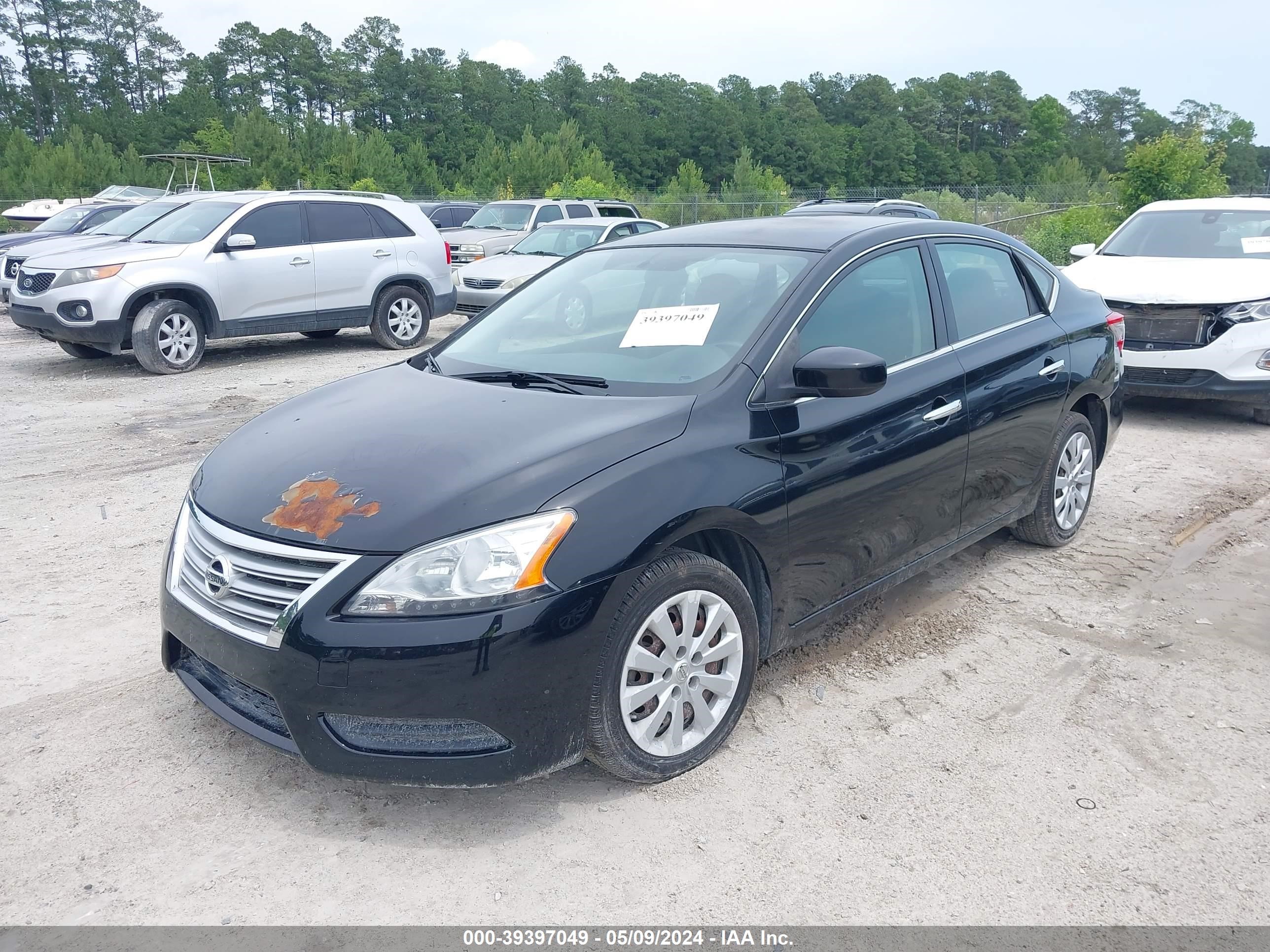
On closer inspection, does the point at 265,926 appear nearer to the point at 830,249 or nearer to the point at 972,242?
the point at 830,249

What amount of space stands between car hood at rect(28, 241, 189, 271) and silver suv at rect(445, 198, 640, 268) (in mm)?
6838

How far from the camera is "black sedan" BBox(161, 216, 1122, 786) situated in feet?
9.37

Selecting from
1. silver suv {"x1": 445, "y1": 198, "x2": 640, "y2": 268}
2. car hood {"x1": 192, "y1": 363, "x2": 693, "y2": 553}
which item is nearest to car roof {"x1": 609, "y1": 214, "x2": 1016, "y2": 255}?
car hood {"x1": 192, "y1": 363, "x2": 693, "y2": 553}

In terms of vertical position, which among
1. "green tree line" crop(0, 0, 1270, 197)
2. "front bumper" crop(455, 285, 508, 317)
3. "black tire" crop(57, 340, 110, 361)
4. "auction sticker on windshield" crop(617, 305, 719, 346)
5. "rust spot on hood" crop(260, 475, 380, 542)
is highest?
"green tree line" crop(0, 0, 1270, 197)

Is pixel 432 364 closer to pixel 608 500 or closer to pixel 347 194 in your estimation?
pixel 608 500

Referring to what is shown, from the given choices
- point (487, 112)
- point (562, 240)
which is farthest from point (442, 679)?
point (487, 112)

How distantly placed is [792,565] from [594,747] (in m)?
0.98

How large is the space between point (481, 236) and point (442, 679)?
1615cm

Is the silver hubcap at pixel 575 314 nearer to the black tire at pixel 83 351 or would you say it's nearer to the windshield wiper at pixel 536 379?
the windshield wiper at pixel 536 379

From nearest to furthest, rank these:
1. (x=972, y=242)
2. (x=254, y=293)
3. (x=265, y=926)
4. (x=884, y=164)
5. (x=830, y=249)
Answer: (x=265, y=926), (x=830, y=249), (x=972, y=242), (x=254, y=293), (x=884, y=164)

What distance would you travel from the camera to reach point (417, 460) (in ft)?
10.5

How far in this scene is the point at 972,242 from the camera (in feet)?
15.7

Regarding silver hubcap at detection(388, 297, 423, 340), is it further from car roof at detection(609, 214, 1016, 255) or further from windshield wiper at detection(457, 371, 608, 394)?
windshield wiper at detection(457, 371, 608, 394)

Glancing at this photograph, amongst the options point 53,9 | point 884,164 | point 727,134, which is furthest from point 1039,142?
point 53,9
